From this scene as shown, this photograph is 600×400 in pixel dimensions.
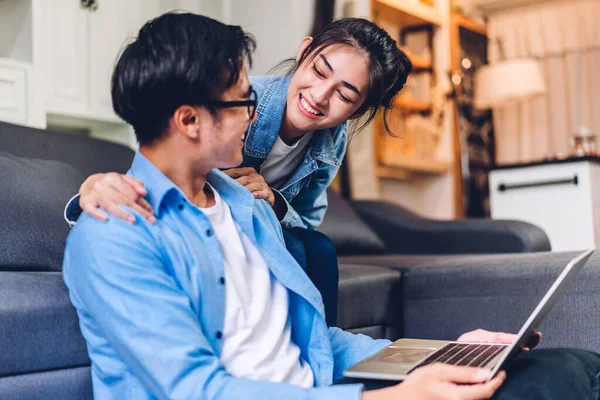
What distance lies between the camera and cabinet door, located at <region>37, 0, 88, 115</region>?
234cm

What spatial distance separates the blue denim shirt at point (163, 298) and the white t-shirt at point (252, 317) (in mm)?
21

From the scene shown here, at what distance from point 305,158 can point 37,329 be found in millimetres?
691

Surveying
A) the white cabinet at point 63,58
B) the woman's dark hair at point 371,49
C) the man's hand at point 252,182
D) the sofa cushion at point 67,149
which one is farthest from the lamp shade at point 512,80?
the man's hand at point 252,182

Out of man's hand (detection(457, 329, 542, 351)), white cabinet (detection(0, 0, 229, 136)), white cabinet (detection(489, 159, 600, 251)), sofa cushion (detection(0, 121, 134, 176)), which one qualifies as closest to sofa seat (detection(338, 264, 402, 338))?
man's hand (detection(457, 329, 542, 351))

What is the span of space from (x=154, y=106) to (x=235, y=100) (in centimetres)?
11

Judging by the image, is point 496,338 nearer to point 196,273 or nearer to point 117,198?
point 196,273

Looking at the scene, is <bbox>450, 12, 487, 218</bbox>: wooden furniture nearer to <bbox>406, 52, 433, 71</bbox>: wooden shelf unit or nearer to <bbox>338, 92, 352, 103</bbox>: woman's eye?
<bbox>406, 52, 433, 71</bbox>: wooden shelf unit

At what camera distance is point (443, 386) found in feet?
2.64

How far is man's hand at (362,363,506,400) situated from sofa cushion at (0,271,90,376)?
0.54m

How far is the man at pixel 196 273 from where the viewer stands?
2.69 ft

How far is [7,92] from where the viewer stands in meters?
2.10

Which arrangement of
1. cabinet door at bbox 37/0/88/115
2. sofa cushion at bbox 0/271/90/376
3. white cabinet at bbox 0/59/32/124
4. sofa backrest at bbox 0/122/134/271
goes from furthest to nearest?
cabinet door at bbox 37/0/88/115 → white cabinet at bbox 0/59/32/124 → sofa backrest at bbox 0/122/134/271 → sofa cushion at bbox 0/271/90/376

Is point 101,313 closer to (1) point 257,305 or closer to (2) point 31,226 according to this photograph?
(1) point 257,305

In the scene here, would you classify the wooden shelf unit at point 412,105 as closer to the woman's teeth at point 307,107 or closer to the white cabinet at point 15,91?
the white cabinet at point 15,91
